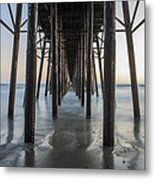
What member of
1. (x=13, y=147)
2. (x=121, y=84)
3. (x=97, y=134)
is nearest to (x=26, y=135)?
(x=13, y=147)

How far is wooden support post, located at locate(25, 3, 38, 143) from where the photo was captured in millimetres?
2629

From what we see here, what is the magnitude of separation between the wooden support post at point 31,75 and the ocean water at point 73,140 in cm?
4

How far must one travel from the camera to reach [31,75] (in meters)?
A: 2.78

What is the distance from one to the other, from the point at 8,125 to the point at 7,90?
0.26 meters

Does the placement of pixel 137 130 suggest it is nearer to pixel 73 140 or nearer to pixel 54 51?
pixel 73 140

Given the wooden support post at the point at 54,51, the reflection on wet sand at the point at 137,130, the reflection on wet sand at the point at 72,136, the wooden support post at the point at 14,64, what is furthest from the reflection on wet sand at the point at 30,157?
the reflection on wet sand at the point at 137,130

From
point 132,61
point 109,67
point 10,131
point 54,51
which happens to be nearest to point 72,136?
point 10,131

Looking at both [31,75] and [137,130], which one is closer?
[137,130]

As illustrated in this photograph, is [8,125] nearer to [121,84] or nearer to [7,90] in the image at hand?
[7,90]

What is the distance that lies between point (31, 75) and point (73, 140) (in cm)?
65

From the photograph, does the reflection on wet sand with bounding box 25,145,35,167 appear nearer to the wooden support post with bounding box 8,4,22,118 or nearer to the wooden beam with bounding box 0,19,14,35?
the wooden support post with bounding box 8,4,22,118

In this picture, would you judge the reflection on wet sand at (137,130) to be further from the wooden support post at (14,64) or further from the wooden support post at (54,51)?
the wooden support post at (14,64)

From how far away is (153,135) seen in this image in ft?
7.39


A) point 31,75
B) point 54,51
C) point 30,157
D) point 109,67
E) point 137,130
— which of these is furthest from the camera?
point 54,51
